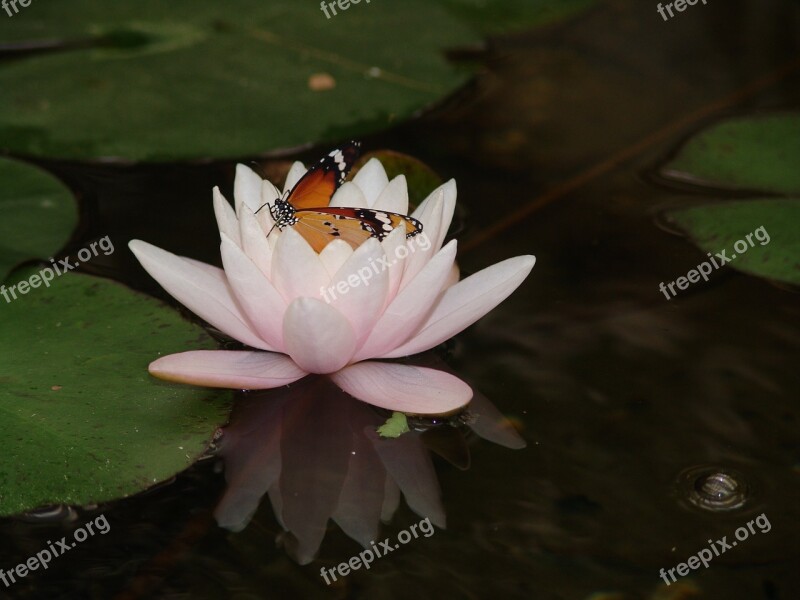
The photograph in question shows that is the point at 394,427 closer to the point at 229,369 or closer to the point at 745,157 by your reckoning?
the point at 229,369

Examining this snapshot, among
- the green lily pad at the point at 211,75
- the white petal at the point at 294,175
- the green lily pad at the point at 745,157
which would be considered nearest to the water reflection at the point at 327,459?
the white petal at the point at 294,175

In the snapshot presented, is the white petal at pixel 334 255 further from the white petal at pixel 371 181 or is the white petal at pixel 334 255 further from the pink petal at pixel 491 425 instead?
the pink petal at pixel 491 425

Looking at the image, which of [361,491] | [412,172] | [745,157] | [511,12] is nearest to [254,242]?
[361,491]

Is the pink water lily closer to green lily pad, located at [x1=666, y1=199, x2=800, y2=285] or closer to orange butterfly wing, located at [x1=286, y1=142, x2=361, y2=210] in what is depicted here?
orange butterfly wing, located at [x1=286, y1=142, x2=361, y2=210]

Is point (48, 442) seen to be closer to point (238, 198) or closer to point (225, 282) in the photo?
point (225, 282)

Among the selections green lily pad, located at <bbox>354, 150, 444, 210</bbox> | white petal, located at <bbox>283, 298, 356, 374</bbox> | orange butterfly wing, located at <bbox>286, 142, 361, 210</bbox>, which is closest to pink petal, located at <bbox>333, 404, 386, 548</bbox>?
white petal, located at <bbox>283, 298, 356, 374</bbox>
